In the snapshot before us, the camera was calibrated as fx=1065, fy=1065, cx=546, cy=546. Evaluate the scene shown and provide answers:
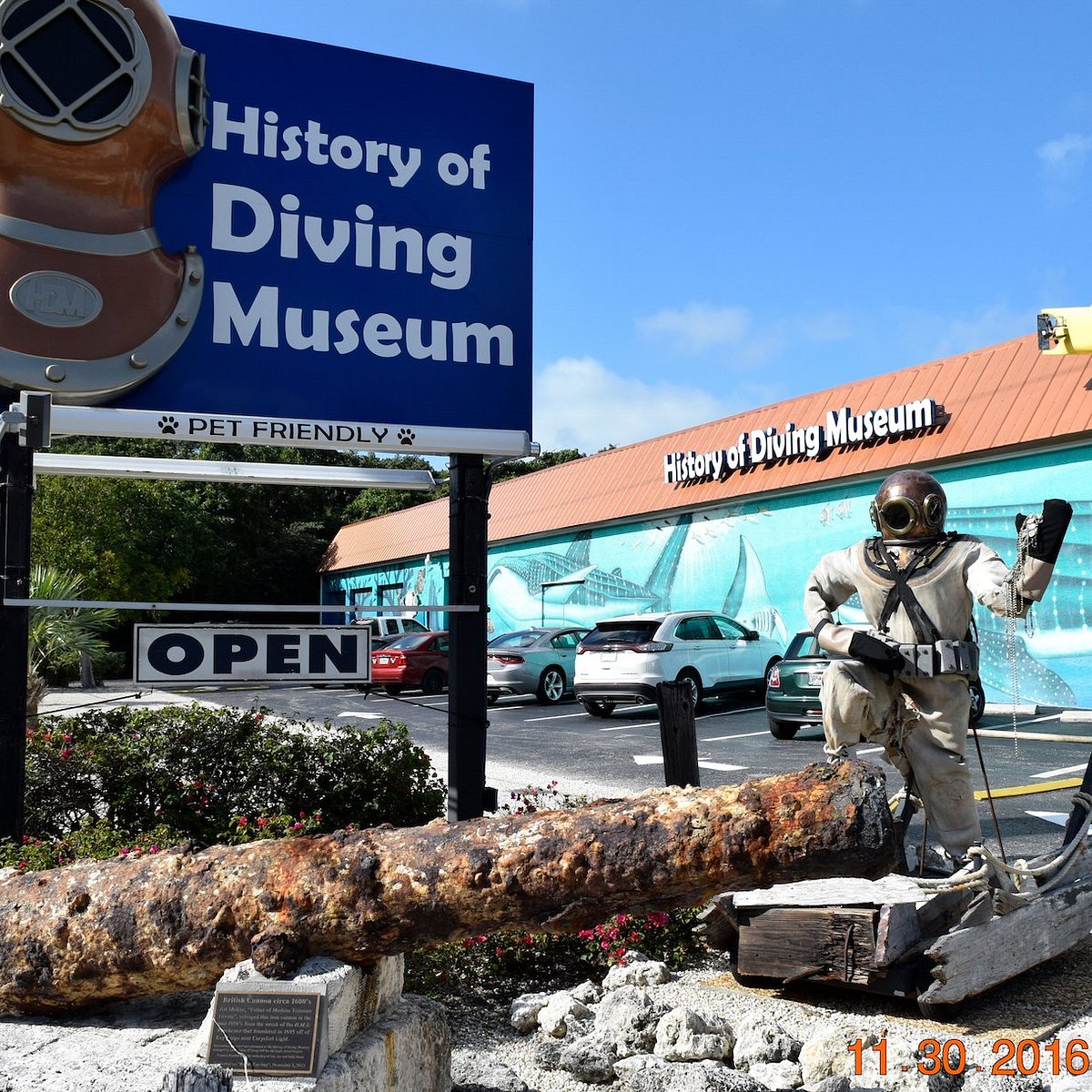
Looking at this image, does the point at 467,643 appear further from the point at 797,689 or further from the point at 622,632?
the point at 622,632

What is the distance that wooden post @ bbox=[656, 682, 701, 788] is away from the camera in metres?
5.54

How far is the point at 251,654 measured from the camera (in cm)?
552

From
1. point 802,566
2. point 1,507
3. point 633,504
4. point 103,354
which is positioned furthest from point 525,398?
point 633,504

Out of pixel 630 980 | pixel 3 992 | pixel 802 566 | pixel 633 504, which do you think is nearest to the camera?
pixel 3 992

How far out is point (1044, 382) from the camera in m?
14.1

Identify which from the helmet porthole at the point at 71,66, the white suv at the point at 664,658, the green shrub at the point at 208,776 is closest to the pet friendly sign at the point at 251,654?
the green shrub at the point at 208,776

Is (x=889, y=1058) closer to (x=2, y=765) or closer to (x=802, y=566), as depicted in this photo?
(x=2, y=765)

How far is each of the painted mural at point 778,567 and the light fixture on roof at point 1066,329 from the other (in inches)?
78.9

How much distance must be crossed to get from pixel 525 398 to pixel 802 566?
12089 millimetres

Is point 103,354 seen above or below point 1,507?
above

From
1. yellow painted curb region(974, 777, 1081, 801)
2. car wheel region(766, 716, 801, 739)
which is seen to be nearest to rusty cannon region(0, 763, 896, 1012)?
yellow painted curb region(974, 777, 1081, 801)

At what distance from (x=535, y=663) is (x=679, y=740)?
13393 mm
